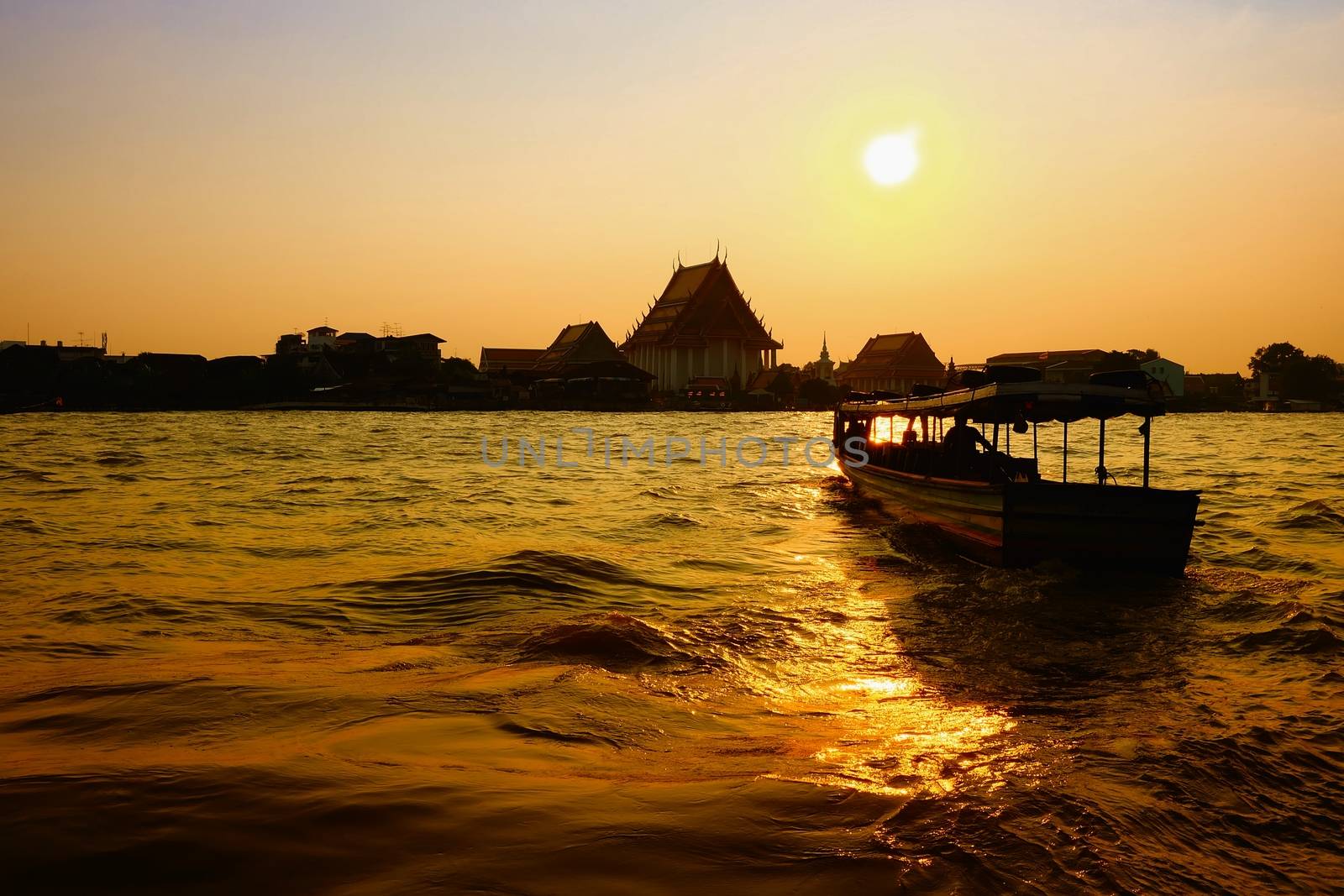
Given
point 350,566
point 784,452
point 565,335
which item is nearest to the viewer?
point 350,566

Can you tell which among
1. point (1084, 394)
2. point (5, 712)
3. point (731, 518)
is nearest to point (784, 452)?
point (731, 518)

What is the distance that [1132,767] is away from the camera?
359cm

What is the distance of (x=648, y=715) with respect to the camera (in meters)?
4.23

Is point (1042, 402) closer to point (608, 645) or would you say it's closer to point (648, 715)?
point (608, 645)

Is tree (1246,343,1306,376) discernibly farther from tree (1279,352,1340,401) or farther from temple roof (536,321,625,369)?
temple roof (536,321,625,369)

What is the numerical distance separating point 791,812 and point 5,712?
11.3 feet

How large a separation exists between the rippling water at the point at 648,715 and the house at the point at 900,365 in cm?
5898

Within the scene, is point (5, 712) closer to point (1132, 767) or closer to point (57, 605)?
point (57, 605)

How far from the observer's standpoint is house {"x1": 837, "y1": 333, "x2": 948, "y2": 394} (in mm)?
68875

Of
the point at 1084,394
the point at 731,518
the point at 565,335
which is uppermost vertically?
the point at 565,335

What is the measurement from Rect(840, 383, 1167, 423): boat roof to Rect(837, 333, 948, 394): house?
58.9 metres

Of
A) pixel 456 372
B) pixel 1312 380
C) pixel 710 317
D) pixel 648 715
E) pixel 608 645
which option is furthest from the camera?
pixel 1312 380

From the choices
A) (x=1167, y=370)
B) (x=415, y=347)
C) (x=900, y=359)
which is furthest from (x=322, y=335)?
(x=1167, y=370)

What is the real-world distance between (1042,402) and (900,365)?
6212cm
